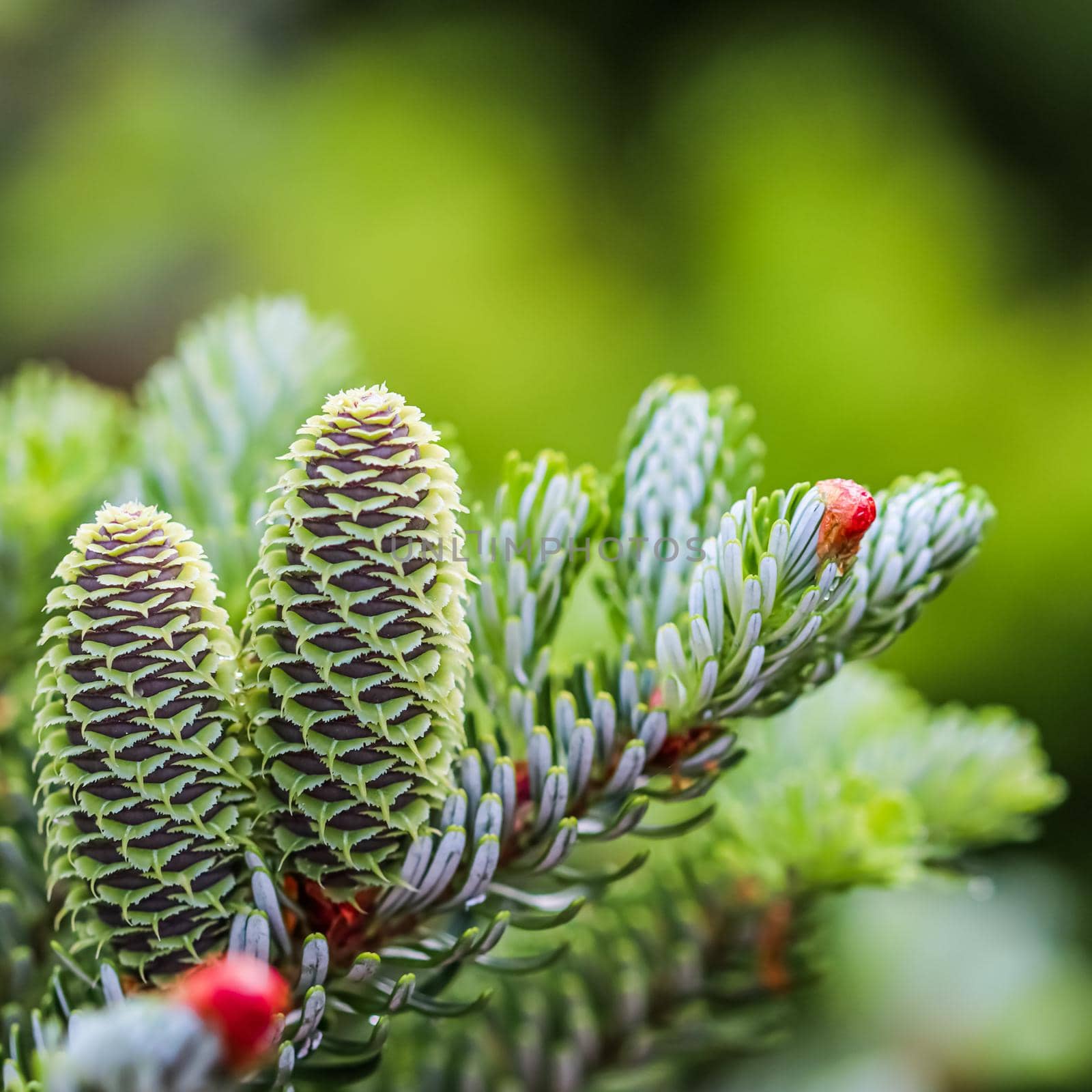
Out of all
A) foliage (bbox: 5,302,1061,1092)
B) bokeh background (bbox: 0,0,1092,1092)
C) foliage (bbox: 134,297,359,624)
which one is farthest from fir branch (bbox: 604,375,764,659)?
bokeh background (bbox: 0,0,1092,1092)

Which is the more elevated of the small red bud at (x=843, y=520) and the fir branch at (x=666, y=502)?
the fir branch at (x=666, y=502)

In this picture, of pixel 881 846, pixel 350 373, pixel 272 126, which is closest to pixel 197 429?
pixel 350 373

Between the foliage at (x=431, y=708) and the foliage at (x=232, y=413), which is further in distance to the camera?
the foliage at (x=232, y=413)

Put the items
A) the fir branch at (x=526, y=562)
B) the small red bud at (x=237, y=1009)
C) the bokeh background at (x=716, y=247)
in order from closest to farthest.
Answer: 1. the small red bud at (x=237, y=1009)
2. the fir branch at (x=526, y=562)
3. the bokeh background at (x=716, y=247)

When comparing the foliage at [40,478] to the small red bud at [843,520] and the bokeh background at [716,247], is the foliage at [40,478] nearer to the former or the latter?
the small red bud at [843,520]

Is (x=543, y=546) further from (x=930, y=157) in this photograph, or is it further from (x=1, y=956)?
(x=930, y=157)

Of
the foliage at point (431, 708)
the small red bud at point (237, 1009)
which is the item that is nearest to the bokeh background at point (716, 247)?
the foliage at point (431, 708)

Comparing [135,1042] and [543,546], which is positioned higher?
[543,546]
